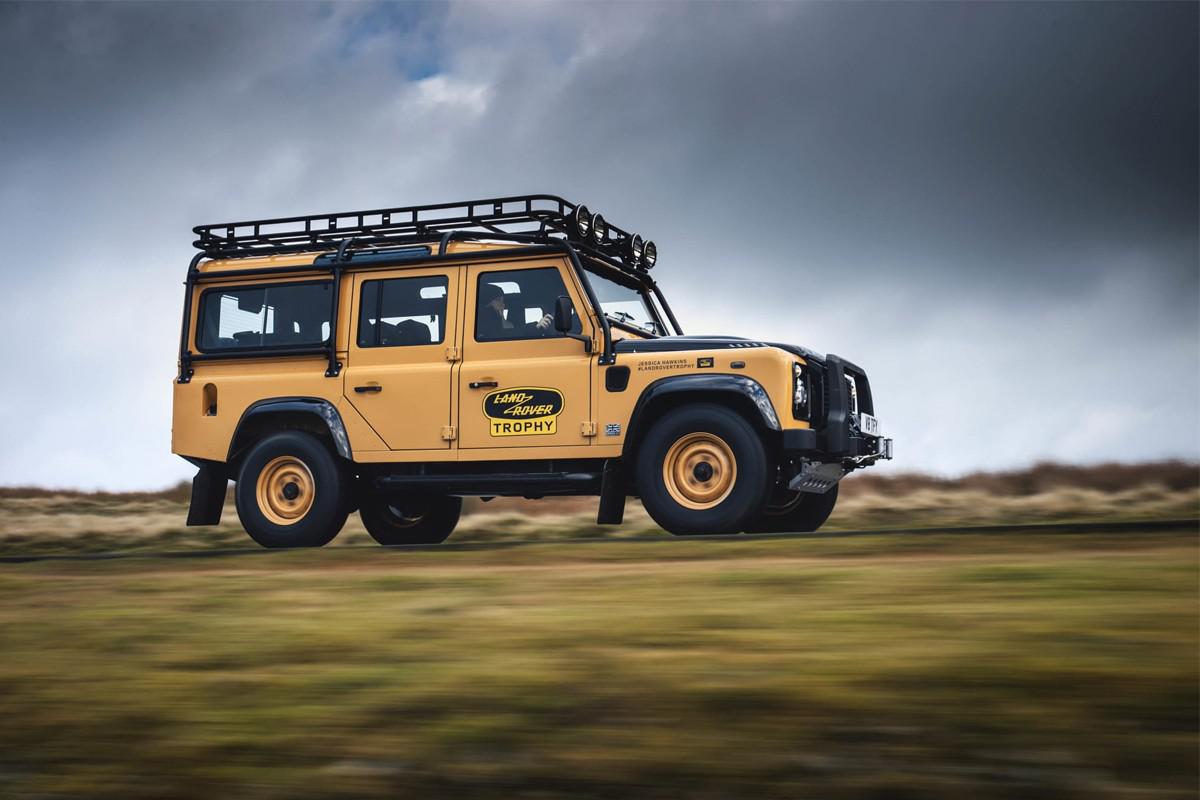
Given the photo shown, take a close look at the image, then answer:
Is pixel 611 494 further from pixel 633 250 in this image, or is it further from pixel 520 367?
pixel 633 250

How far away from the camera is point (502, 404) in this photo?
1066cm

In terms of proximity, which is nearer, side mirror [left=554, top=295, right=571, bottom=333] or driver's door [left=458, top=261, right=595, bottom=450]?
side mirror [left=554, top=295, right=571, bottom=333]

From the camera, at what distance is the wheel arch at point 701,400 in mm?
9734

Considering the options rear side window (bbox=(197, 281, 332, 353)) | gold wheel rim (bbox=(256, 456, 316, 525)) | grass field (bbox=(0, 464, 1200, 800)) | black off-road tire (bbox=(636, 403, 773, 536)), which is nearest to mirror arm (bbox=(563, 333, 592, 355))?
black off-road tire (bbox=(636, 403, 773, 536))

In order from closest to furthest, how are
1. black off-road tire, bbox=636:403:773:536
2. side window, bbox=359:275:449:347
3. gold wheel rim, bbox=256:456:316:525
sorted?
black off-road tire, bbox=636:403:773:536 < side window, bbox=359:275:449:347 < gold wheel rim, bbox=256:456:316:525

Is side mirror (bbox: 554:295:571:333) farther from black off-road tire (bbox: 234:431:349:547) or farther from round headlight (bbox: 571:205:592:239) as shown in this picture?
black off-road tire (bbox: 234:431:349:547)

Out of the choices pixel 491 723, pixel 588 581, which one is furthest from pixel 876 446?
pixel 491 723

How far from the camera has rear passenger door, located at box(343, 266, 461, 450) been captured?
1096 centimetres

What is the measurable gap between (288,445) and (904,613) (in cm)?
731

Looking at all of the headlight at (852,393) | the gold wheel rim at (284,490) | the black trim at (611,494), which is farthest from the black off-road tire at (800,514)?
→ the gold wheel rim at (284,490)

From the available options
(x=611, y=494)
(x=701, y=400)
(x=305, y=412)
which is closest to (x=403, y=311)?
(x=305, y=412)

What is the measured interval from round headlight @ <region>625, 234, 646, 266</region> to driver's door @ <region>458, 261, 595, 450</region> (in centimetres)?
139

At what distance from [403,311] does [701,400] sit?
2939mm

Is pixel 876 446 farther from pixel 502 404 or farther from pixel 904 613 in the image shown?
pixel 904 613
